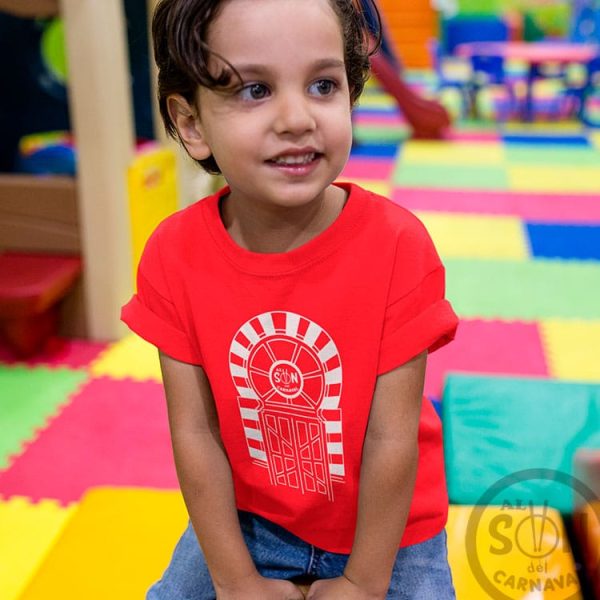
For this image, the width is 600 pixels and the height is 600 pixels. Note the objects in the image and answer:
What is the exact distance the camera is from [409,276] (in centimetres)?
86

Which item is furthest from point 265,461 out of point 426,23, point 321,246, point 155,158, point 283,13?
point 426,23

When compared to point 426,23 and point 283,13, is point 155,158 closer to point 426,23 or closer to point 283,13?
point 283,13

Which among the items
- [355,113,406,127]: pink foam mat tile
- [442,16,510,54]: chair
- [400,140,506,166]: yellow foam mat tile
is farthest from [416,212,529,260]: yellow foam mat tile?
[442,16,510,54]: chair

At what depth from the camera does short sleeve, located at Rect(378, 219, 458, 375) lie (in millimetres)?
857

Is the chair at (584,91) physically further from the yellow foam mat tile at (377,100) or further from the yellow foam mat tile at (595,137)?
the yellow foam mat tile at (377,100)

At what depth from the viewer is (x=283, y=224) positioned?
0.89m

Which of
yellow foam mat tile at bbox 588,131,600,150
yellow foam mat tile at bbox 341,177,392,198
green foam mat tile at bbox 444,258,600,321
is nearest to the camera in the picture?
green foam mat tile at bbox 444,258,600,321

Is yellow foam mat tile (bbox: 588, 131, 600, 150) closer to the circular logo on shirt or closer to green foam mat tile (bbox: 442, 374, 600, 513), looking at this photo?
green foam mat tile (bbox: 442, 374, 600, 513)

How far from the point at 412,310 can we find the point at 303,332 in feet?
0.42

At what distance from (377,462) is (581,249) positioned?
8.30 ft

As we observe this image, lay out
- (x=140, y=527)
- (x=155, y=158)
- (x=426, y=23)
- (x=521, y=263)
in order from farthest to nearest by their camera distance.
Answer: (x=426, y=23)
(x=521, y=263)
(x=155, y=158)
(x=140, y=527)

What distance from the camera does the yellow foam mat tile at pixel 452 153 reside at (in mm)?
4766

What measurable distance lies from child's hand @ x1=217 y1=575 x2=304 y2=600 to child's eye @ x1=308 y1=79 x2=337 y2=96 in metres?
0.58

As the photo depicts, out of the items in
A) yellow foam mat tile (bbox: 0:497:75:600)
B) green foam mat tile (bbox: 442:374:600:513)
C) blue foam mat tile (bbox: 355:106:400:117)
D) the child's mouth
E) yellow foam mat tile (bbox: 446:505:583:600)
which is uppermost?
the child's mouth
